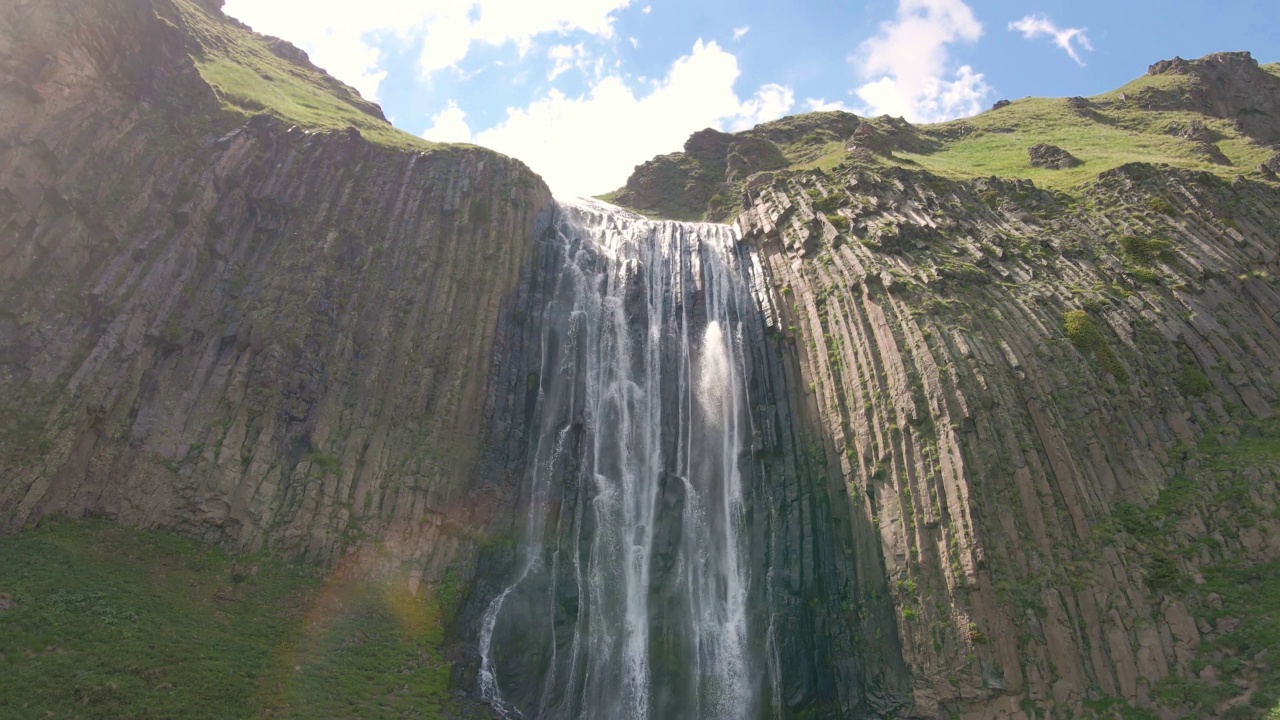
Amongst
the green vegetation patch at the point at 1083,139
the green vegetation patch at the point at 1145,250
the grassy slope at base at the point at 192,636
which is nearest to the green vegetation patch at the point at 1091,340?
the green vegetation patch at the point at 1145,250

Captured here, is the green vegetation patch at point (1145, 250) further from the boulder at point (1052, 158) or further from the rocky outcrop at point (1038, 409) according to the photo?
the boulder at point (1052, 158)

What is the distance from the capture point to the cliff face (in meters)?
28.0

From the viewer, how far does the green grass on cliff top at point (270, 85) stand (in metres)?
44.8

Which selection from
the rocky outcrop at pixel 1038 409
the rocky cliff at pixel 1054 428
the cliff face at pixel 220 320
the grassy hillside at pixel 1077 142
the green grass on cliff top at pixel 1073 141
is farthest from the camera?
the green grass on cliff top at pixel 1073 141

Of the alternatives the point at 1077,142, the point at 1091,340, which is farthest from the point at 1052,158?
the point at 1091,340

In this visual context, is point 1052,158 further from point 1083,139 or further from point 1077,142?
point 1083,139

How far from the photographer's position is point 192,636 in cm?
2352

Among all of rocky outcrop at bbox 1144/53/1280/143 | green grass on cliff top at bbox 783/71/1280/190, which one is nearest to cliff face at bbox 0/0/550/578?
green grass on cliff top at bbox 783/71/1280/190

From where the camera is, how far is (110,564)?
25000mm

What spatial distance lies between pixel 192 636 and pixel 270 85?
4250 cm

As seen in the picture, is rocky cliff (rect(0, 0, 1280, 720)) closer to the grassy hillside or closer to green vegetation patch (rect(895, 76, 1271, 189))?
the grassy hillside

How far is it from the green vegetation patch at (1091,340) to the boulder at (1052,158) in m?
23.1

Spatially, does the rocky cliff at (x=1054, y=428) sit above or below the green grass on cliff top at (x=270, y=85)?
below

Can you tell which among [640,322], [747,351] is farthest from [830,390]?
[640,322]
